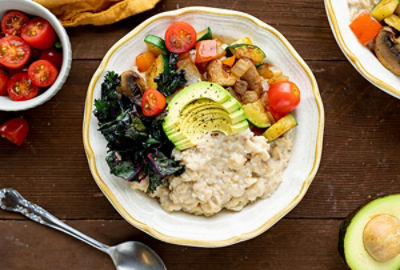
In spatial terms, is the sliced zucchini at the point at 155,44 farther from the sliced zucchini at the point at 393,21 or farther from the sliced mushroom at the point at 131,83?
the sliced zucchini at the point at 393,21

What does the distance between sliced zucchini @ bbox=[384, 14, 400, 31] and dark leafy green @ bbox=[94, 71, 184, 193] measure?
176 centimetres

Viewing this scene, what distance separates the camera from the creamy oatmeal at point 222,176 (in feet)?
8.55

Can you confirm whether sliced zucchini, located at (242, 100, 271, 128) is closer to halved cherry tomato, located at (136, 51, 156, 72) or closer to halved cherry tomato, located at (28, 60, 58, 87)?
halved cherry tomato, located at (136, 51, 156, 72)

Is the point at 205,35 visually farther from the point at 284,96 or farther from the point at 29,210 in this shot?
the point at 29,210

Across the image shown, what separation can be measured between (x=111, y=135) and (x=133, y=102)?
270mm

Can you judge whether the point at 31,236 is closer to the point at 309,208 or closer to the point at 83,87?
the point at 83,87

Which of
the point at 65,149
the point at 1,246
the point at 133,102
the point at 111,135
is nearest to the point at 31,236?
the point at 1,246

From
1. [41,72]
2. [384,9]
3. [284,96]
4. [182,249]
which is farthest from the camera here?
[182,249]

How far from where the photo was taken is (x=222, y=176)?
8.77ft

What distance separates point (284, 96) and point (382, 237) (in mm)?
1127

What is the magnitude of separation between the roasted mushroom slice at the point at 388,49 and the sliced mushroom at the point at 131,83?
1.69m

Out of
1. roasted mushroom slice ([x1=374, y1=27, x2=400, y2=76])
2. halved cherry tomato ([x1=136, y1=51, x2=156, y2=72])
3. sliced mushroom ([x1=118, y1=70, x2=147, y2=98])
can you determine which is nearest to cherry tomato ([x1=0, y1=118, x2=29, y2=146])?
sliced mushroom ([x1=118, y1=70, x2=147, y2=98])

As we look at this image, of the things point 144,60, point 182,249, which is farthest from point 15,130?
point 182,249

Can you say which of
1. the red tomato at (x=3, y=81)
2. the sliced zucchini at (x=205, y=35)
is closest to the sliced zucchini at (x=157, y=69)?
the sliced zucchini at (x=205, y=35)
